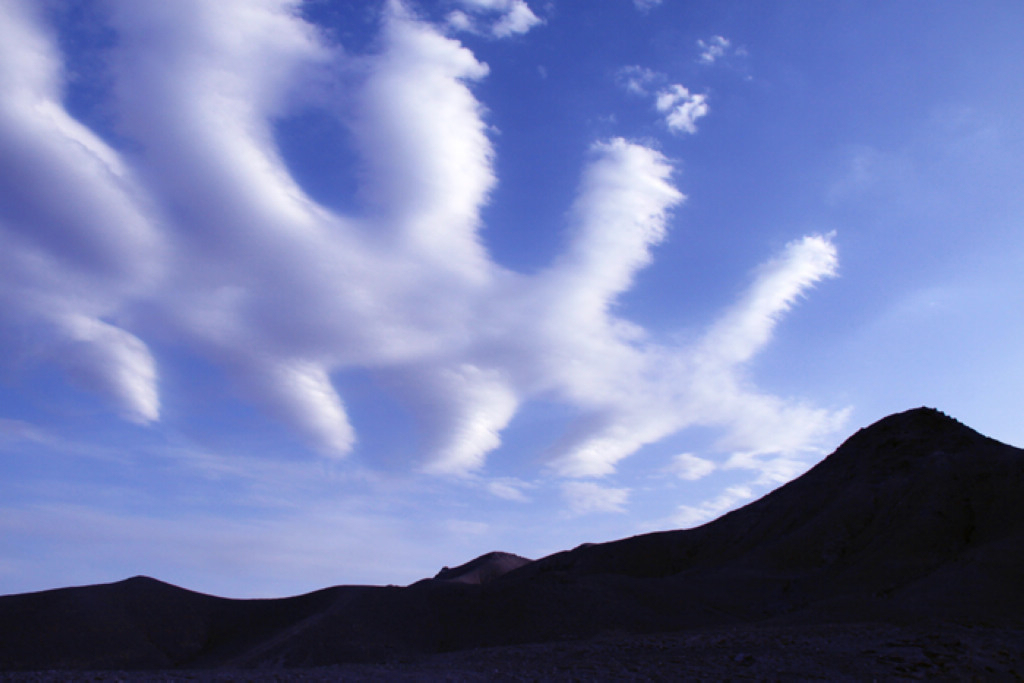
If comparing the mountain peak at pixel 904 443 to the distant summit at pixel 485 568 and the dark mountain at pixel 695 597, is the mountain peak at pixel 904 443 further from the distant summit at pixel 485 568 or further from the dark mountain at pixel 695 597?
the distant summit at pixel 485 568

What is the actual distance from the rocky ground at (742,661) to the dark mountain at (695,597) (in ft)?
10.4

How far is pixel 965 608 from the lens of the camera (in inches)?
998

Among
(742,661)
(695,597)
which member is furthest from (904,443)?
(742,661)

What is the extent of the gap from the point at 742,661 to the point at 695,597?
17.5 m

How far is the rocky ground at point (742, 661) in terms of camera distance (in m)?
16.8

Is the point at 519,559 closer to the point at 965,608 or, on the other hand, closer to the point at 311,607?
the point at 311,607

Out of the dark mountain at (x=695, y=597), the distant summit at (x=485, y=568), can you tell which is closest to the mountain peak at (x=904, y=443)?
the dark mountain at (x=695, y=597)

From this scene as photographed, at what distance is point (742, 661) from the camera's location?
17984 millimetres

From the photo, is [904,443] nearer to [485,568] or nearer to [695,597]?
[695,597]

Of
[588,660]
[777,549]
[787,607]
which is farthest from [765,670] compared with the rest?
[777,549]

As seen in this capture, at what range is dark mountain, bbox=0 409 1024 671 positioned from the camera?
28.7 m

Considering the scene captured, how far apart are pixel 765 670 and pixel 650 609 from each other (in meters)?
15.9

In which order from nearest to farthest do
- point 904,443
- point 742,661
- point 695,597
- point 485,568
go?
point 742,661 → point 695,597 → point 904,443 → point 485,568

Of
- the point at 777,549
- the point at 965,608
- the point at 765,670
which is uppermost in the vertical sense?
the point at 777,549
